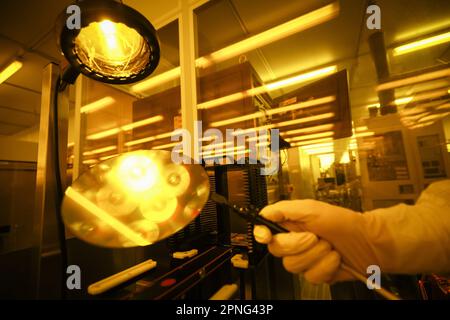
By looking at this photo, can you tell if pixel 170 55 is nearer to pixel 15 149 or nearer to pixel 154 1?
pixel 154 1

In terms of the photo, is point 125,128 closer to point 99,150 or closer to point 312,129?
point 99,150

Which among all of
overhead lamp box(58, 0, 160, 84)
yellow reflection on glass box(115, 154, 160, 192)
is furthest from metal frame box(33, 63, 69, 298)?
yellow reflection on glass box(115, 154, 160, 192)

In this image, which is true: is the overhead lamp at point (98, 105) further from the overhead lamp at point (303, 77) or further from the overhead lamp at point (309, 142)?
the overhead lamp at point (309, 142)

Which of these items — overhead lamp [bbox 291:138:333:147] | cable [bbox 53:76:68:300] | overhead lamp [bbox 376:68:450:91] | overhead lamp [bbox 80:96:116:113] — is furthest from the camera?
overhead lamp [bbox 80:96:116:113]

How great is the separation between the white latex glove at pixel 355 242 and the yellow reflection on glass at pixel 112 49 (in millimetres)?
593

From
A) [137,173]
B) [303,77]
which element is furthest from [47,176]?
[303,77]

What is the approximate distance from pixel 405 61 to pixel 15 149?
8.31ft

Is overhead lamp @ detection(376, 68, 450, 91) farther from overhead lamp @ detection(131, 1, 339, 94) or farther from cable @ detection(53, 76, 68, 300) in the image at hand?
cable @ detection(53, 76, 68, 300)

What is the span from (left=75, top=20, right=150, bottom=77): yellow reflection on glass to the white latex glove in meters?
0.59

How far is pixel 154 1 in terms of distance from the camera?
135 centimetres

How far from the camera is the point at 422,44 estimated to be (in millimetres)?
987

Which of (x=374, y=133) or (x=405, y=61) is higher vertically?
(x=405, y=61)

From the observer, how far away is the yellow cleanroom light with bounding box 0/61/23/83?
1.88 metres
